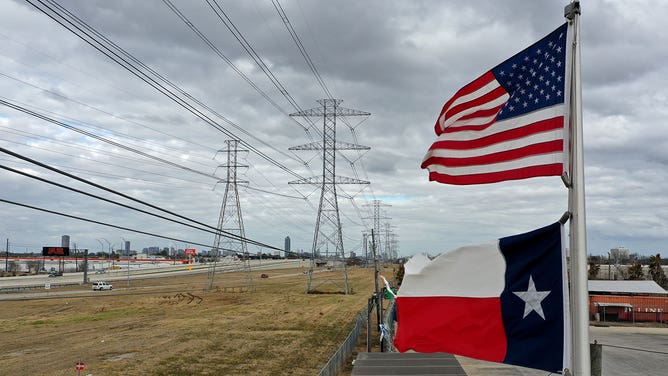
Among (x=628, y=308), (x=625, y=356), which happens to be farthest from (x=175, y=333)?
(x=628, y=308)

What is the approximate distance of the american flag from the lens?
620 centimetres

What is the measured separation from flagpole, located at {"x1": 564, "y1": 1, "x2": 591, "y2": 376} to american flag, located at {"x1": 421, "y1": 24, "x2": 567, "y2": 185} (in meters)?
0.26

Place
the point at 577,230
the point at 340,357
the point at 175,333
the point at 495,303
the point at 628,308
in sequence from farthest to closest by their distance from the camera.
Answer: the point at 628,308
the point at 175,333
the point at 340,357
the point at 495,303
the point at 577,230

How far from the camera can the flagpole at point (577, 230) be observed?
531 centimetres

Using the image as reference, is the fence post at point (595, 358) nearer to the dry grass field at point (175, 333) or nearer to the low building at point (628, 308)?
the dry grass field at point (175, 333)

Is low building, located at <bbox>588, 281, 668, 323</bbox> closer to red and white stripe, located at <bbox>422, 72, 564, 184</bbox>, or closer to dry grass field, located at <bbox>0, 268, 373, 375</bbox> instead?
dry grass field, located at <bbox>0, 268, 373, 375</bbox>

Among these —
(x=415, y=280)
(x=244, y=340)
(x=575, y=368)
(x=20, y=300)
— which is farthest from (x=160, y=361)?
(x=20, y=300)

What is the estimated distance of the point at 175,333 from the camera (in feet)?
140

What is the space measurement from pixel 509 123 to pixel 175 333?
40.2 m

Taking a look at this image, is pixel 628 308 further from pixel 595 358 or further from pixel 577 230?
pixel 577 230

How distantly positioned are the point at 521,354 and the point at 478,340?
0.67 metres

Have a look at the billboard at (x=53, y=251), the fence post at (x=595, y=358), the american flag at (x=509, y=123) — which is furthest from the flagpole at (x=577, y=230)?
the billboard at (x=53, y=251)

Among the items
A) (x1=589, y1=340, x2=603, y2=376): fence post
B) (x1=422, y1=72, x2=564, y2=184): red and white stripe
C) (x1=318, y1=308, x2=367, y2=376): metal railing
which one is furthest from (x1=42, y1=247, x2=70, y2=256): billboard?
(x1=589, y1=340, x2=603, y2=376): fence post

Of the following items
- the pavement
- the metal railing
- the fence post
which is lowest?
the pavement
